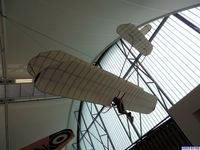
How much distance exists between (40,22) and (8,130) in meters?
4.62

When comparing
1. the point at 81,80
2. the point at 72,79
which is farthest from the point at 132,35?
the point at 72,79

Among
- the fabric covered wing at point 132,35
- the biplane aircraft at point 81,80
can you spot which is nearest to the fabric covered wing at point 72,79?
the biplane aircraft at point 81,80

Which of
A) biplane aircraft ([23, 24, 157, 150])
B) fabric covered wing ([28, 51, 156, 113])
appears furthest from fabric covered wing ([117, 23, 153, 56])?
fabric covered wing ([28, 51, 156, 113])

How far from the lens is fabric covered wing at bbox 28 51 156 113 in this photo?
278cm

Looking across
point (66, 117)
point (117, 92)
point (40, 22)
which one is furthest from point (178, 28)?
point (66, 117)

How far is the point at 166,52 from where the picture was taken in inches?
239

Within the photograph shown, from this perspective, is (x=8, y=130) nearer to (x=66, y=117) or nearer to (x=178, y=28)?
(x=66, y=117)

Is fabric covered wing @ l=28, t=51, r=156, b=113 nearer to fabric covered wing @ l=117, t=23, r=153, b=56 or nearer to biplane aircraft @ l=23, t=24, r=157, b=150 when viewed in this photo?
biplane aircraft @ l=23, t=24, r=157, b=150

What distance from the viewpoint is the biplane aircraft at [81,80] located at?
2.79 m

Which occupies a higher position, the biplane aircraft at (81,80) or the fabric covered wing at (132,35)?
the fabric covered wing at (132,35)

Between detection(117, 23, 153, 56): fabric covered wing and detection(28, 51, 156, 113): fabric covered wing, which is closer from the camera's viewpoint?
detection(28, 51, 156, 113): fabric covered wing

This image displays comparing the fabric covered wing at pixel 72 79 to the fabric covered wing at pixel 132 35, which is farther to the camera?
the fabric covered wing at pixel 132 35

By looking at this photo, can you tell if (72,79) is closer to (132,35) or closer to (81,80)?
(81,80)

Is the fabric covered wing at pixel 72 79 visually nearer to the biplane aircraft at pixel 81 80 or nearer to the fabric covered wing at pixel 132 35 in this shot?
the biplane aircraft at pixel 81 80
